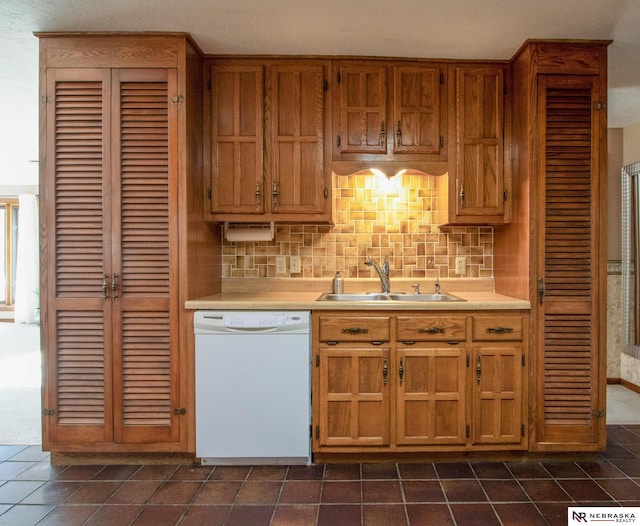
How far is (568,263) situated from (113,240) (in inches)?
101

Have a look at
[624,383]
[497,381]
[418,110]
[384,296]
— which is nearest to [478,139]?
[418,110]

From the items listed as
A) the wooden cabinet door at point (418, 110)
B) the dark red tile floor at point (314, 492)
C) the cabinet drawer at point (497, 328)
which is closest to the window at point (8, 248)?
the dark red tile floor at point (314, 492)

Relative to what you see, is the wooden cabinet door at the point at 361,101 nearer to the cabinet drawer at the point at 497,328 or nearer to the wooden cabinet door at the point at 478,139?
the wooden cabinet door at the point at 478,139

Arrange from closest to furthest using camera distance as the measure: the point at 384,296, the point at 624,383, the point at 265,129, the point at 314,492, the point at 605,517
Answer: the point at 605,517
the point at 314,492
the point at 265,129
the point at 384,296
the point at 624,383

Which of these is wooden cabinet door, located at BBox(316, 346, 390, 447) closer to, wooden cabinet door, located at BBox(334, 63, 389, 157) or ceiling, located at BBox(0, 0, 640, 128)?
wooden cabinet door, located at BBox(334, 63, 389, 157)

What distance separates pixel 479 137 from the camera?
8.44 ft

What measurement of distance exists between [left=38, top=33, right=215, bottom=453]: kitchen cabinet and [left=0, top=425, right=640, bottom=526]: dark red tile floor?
0.71 feet

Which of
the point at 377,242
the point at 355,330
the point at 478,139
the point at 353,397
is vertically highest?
the point at 478,139

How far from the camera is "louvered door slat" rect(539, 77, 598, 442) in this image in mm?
2373

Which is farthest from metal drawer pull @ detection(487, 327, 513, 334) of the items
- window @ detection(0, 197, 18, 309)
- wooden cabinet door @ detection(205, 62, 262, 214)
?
window @ detection(0, 197, 18, 309)

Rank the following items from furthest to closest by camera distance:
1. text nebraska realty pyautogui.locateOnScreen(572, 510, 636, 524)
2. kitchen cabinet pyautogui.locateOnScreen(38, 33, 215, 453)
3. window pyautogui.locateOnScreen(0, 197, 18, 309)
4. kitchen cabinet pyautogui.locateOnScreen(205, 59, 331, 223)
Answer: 1. window pyautogui.locateOnScreen(0, 197, 18, 309)
2. kitchen cabinet pyautogui.locateOnScreen(205, 59, 331, 223)
3. kitchen cabinet pyautogui.locateOnScreen(38, 33, 215, 453)
4. text nebraska realty pyautogui.locateOnScreen(572, 510, 636, 524)

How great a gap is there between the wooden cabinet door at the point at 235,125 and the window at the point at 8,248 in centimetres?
649

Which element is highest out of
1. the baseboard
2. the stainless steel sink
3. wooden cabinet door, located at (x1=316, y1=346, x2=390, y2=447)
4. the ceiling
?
the ceiling

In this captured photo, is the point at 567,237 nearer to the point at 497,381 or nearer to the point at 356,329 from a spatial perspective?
the point at 497,381
